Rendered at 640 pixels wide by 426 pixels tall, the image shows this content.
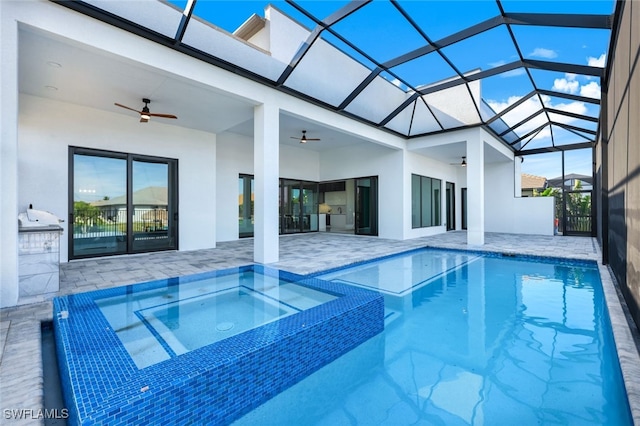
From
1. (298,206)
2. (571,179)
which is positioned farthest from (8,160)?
(571,179)

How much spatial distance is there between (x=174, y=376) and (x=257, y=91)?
200 inches

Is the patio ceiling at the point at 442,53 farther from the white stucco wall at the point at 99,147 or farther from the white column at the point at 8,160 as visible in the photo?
the white stucco wall at the point at 99,147

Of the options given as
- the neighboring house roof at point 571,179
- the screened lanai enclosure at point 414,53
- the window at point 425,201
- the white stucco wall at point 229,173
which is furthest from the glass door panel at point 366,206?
the neighboring house roof at point 571,179

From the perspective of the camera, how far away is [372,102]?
25.3ft

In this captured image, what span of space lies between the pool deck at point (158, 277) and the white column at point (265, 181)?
428mm

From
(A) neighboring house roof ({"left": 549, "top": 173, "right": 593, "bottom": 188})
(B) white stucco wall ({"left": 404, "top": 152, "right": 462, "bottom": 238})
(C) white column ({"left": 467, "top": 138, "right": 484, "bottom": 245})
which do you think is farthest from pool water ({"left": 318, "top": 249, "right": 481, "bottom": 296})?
(A) neighboring house roof ({"left": 549, "top": 173, "right": 593, "bottom": 188})

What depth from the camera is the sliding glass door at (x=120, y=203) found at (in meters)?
6.29

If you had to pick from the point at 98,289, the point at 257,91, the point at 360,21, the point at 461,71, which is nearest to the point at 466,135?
the point at 461,71

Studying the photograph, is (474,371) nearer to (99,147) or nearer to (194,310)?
(194,310)

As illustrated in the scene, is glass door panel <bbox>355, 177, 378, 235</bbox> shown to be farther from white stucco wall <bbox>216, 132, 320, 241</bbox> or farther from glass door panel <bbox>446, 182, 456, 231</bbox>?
glass door panel <bbox>446, 182, 456, 231</bbox>

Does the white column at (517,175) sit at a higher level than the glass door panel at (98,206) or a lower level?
higher

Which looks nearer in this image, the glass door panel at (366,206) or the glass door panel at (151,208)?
the glass door panel at (151,208)

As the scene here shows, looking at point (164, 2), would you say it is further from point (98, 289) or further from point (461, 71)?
point (461, 71)

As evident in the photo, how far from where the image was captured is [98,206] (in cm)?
654
